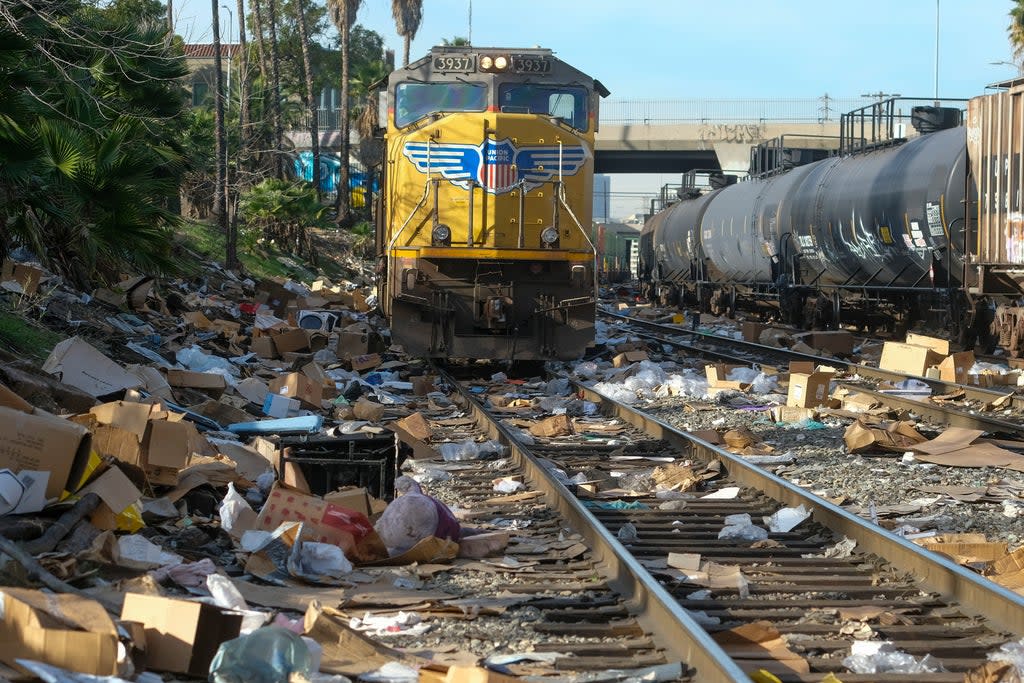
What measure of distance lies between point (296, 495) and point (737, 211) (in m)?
23.4

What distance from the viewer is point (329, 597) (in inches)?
216

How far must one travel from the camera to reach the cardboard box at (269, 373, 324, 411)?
12.0 metres

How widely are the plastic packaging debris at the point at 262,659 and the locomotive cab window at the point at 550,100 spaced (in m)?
11.9

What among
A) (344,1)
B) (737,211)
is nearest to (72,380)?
(737,211)

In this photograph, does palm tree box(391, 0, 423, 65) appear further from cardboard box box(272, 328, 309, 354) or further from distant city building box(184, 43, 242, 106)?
cardboard box box(272, 328, 309, 354)

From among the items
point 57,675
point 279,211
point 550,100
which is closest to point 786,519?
point 57,675

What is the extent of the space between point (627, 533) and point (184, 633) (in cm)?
311

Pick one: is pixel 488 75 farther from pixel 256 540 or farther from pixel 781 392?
pixel 256 540

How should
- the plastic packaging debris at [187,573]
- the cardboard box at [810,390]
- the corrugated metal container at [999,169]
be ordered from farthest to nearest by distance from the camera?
the corrugated metal container at [999,169], the cardboard box at [810,390], the plastic packaging debris at [187,573]

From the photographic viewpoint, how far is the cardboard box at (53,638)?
3998 mm

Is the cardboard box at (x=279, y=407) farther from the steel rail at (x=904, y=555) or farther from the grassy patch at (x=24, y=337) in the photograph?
the steel rail at (x=904, y=555)

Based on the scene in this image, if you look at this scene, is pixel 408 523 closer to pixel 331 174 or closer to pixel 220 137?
pixel 220 137

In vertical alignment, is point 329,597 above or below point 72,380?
below

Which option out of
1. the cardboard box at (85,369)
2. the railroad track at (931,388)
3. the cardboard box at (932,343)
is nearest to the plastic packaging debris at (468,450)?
the cardboard box at (85,369)
